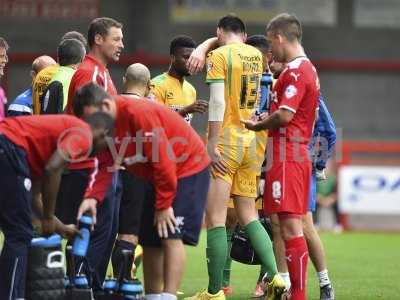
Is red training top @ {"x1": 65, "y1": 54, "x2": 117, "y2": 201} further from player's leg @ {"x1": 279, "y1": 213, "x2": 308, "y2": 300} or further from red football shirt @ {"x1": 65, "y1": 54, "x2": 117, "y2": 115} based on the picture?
player's leg @ {"x1": 279, "y1": 213, "x2": 308, "y2": 300}

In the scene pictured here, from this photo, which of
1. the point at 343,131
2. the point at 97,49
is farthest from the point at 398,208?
the point at 97,49

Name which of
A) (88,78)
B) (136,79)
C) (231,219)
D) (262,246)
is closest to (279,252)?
(262,246)

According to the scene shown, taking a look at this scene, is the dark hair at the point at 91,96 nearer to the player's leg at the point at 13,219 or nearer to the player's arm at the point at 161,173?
the player's arm at the point at 161,173

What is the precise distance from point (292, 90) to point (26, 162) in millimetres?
2209

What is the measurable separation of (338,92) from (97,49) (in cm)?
2032

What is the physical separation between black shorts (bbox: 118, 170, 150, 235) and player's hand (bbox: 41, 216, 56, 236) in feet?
4.71

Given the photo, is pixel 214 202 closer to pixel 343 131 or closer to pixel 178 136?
pixel 178 136

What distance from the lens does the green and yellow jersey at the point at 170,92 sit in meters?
10.8

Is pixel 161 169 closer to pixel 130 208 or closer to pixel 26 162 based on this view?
pixel 26 162

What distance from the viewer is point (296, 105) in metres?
8.41

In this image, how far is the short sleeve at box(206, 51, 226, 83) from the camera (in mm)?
9648

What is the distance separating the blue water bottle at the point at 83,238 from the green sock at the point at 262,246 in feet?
7.93

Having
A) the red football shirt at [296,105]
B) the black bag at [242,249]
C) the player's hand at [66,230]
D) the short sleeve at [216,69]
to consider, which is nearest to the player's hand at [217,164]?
the short sleeve at [216,69]

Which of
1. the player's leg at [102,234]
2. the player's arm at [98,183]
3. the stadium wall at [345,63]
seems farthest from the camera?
the stadium wall at [345,63]
